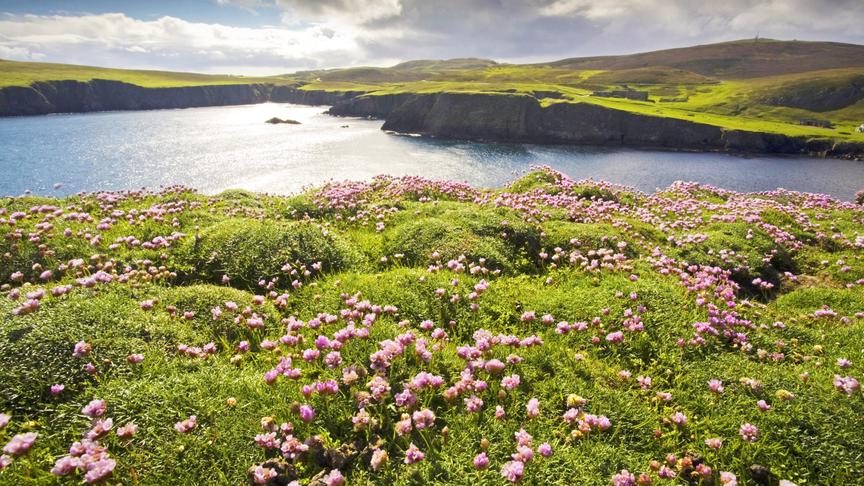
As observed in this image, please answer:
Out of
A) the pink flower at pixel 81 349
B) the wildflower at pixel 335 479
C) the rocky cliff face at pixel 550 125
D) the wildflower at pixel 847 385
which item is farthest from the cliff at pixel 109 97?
the wildflower at pixel 335 479

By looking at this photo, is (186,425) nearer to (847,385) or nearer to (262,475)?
(262,475)

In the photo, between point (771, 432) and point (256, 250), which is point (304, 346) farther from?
point (771, 432)

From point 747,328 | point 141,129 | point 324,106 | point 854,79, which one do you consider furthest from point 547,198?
point 324,106

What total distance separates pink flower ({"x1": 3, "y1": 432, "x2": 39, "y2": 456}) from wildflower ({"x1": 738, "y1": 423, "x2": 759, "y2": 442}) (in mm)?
7003

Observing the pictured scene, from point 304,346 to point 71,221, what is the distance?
7983mm

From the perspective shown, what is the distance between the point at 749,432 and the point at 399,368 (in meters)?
4.07

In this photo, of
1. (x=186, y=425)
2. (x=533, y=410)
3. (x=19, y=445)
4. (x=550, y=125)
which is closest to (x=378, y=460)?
(x=533, y=410)

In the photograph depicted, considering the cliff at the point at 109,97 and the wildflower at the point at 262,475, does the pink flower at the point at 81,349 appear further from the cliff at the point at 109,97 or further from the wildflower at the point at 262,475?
the cliff at the point at 109,97

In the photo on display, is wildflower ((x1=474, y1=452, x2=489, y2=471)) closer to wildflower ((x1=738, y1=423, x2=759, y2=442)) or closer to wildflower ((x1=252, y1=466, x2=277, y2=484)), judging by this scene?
wildflower ((x1=252, y1=466, x2=277, y2=484))

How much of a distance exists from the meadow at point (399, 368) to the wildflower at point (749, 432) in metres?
0.02

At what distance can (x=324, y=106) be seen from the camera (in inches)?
6964

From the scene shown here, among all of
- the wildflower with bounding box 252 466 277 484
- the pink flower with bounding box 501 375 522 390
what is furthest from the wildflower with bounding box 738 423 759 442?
the wildflower with bounding box 252 466 277 484

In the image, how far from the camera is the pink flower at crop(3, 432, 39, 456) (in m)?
3.52

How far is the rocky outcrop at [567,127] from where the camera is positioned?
255 ft
